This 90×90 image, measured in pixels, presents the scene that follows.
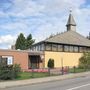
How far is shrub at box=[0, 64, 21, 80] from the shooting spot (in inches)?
1067

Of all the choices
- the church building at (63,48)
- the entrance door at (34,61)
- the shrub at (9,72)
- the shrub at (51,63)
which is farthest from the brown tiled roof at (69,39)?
the shrub at (9,72)

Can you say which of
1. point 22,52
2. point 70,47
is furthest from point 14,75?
point 70,47

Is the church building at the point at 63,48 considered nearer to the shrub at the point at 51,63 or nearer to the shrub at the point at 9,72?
the shrub at the point at 51,63

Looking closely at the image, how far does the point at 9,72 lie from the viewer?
27.5 m

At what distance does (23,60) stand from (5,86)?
2428cm

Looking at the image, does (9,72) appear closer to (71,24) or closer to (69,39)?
(69,39)

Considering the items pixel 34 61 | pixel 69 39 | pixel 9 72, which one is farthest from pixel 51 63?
pixel 9 72

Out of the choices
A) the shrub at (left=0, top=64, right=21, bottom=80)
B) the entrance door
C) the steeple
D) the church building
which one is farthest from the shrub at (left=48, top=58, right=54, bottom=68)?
the shrub at (left=0, top=64, right=21, bottom=80)

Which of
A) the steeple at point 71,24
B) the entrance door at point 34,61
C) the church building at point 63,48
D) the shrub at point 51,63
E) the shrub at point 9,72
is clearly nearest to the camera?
the shrub at point 9,72

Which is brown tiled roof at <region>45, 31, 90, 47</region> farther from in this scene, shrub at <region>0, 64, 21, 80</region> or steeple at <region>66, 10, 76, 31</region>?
→ shrub at <region>0, 64, 21, 80</region>

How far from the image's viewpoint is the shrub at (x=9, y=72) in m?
27.1

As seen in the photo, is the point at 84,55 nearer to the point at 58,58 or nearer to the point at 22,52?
the point at 58,58

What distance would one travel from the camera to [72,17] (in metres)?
68.4

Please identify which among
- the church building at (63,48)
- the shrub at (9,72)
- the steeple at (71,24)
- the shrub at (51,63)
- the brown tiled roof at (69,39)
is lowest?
the shrub at (9,72)
